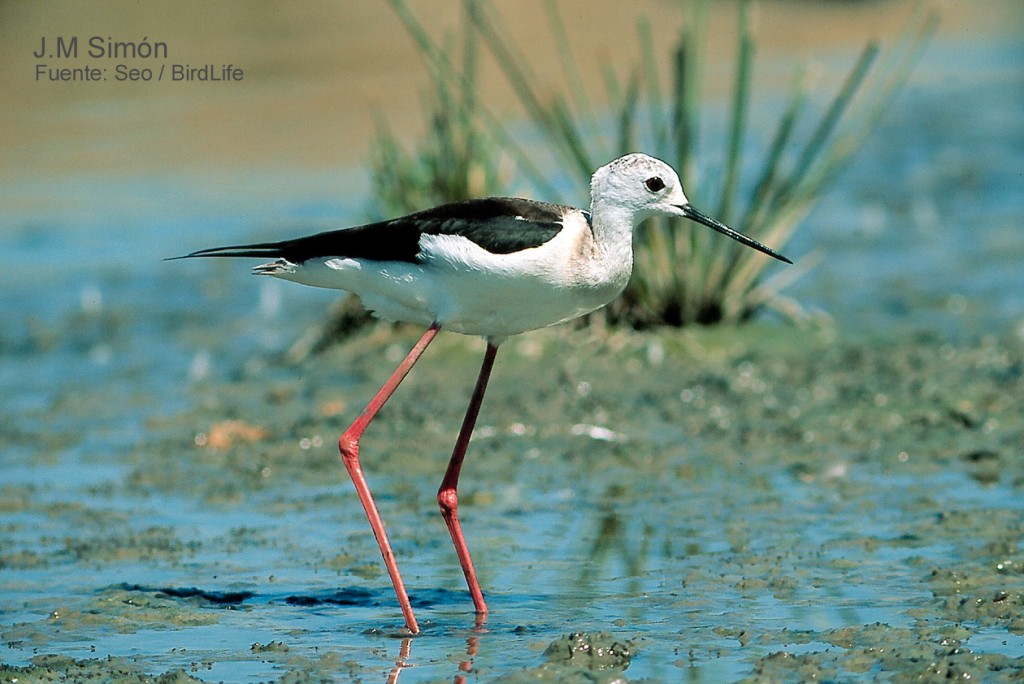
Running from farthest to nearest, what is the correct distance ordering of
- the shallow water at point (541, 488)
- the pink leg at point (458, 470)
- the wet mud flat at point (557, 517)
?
the pink leg at point (458, 470) → the shallow water at point (541, 488) → the wet mud flat at point (557, 517)

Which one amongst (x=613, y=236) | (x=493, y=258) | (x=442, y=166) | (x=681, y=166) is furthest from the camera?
(x=442, y=166)

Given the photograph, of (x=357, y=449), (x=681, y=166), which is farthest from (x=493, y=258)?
(x=681, y=166)

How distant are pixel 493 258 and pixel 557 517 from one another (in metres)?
1.66

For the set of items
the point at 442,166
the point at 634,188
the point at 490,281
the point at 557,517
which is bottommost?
the point at 557,517

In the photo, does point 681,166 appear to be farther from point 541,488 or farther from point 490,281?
point 490,281

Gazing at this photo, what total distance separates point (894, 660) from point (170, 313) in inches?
292

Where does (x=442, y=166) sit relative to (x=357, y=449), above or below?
above

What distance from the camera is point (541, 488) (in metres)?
7.00

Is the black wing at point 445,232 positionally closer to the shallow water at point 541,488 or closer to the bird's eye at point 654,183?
the bird's eye at point 654,183

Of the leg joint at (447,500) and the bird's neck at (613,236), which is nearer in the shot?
the bird's neck at (613,236)

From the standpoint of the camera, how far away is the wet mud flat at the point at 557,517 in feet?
15.9

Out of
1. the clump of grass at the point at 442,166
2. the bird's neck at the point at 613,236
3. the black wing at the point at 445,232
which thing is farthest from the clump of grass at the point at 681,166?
the bird's neck at the point at 613,236

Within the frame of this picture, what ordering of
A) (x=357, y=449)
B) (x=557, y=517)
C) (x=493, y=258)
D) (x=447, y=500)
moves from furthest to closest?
(x=557, y=517)
(x=447, y=500)
(x=357, y=449)
(x=493, y=258)

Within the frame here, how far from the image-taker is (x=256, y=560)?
608 centimetres
